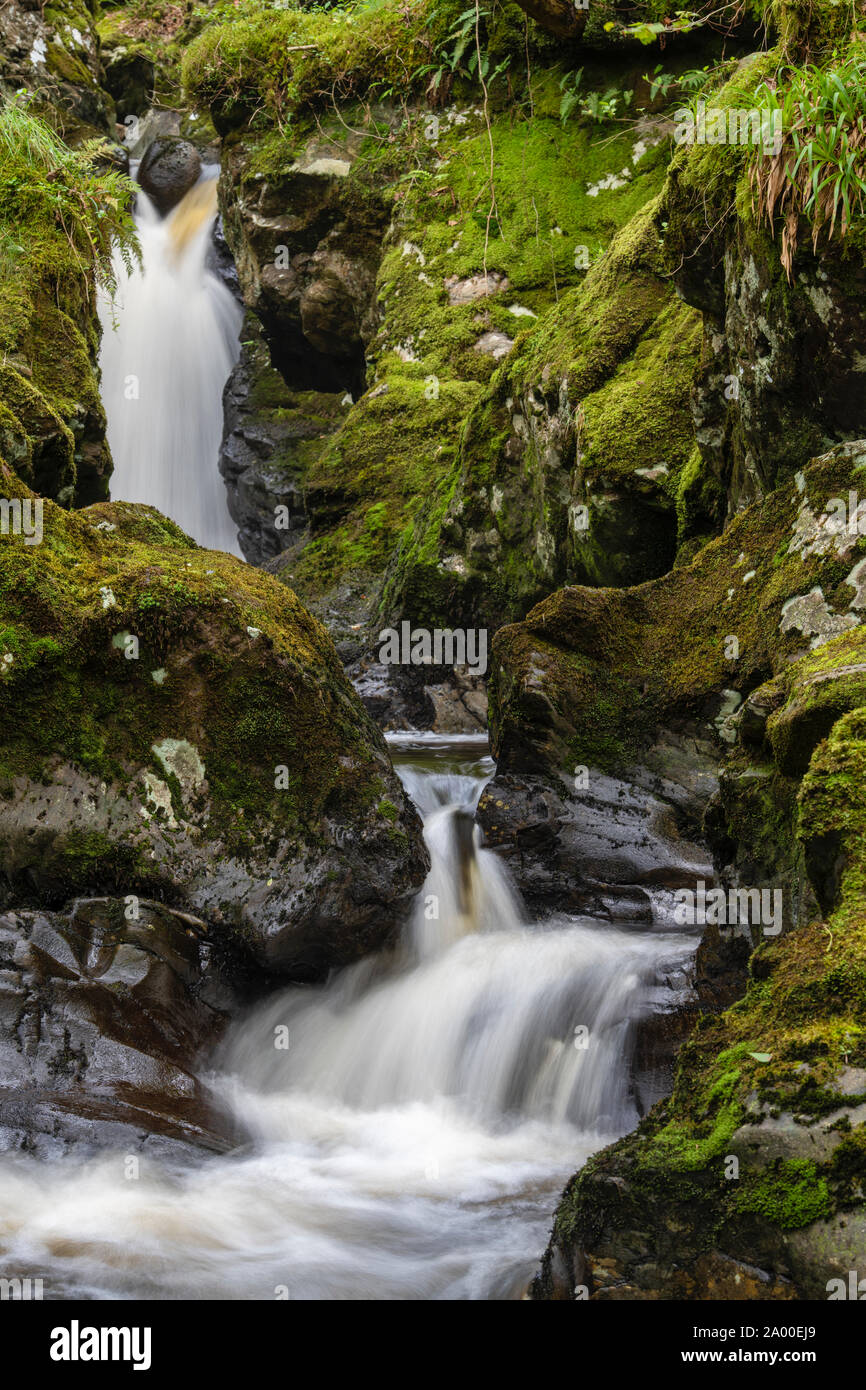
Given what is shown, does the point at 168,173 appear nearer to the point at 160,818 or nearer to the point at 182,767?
→ the point at 182,767

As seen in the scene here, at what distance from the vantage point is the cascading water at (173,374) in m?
15.8

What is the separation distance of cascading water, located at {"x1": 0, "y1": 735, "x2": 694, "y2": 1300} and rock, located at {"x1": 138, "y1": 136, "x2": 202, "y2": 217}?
15.8m

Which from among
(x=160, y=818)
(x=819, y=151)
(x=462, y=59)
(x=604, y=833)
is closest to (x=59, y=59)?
(x=462, y=59)

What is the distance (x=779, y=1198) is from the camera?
2.30m

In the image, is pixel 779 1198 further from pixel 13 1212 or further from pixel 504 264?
pixel 504 264

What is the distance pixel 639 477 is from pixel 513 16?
7428 mm

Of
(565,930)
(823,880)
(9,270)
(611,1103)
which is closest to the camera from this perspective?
(823,880)

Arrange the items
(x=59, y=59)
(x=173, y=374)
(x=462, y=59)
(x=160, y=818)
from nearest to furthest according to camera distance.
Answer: (x=160, y=818) → (x=462, y=59) → (x=59, y=59) → (x=173, y=374)

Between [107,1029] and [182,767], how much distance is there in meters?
1.23

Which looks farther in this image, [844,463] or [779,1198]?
[844,463]

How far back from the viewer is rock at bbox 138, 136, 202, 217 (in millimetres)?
17953

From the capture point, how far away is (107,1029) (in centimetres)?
421

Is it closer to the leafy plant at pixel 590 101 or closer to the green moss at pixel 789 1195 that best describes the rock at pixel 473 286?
the leafy plant at pixel 590 101

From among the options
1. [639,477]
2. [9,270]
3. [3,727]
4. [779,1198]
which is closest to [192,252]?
[9,270]
